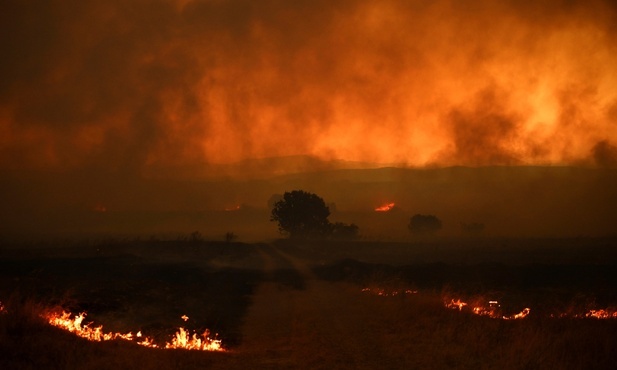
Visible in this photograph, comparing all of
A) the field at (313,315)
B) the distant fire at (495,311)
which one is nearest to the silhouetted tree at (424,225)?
the field at (313,315)

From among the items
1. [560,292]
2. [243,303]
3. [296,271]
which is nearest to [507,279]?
[560,292]

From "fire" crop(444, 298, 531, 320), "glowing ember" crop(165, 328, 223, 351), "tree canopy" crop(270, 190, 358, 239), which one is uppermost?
"tree canopy" crop(270, 190, 358, 239)

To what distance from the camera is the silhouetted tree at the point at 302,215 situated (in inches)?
2940

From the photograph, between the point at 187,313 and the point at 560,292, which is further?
the point at 560,292

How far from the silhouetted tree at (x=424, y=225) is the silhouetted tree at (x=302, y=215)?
148 ft

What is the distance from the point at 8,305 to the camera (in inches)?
450

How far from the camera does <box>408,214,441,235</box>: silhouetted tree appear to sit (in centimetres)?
11369

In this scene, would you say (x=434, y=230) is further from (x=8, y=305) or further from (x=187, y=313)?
(x=8, y=305)

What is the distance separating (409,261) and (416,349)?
42446mm

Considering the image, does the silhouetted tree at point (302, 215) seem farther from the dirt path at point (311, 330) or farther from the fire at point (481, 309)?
the fire at point (481, 309)

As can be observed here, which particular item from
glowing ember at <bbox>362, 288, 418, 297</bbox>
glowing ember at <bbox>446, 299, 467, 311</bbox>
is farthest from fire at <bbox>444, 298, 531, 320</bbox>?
glowing ember at <bbox>362, 288, 418, 297</bbox>

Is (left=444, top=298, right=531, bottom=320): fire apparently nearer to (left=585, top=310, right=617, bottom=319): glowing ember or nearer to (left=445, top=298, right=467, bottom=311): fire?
(left=445, top=298, right=467, bottom=311): fire

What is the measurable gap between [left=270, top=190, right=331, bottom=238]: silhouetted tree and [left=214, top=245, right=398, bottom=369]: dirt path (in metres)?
44.3

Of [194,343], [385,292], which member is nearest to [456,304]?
[385,292]
